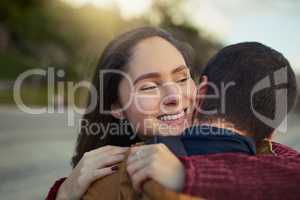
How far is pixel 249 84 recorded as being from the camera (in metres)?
1.56

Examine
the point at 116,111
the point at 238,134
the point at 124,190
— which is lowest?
the point at 124,190

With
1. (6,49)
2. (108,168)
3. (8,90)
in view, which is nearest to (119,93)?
(108,168)

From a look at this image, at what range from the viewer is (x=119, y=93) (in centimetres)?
219

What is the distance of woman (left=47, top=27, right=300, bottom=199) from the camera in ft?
6.27

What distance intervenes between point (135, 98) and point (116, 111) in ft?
0.65

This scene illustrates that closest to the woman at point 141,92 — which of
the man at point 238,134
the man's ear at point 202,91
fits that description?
the man at point 238,134

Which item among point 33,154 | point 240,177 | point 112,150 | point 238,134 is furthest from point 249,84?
point 33,154

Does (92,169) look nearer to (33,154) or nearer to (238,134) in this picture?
(238,134)

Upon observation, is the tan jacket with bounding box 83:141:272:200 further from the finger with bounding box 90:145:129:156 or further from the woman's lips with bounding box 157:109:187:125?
the woman's lips with bounding box 157:109:187:125

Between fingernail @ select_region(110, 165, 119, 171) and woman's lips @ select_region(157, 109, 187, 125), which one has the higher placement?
woman's lips @ select_region(157, 109, 187, 125)

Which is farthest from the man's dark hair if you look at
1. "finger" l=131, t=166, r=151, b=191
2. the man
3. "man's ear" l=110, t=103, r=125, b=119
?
"man's ear" l=110, t=103, r=125, b=119

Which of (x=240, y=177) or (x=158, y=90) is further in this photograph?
(x=158, y=90)

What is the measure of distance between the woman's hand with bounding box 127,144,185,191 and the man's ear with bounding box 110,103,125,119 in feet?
2.50

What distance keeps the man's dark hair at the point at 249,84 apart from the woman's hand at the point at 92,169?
13.4 inches
